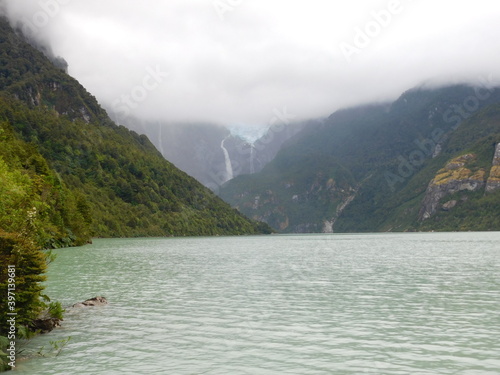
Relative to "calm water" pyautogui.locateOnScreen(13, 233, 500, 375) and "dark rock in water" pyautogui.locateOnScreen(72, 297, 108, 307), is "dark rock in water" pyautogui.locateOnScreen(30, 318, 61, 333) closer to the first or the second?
"calm water" pyautogui.locateOnScreen(13, 233, 500, 375)

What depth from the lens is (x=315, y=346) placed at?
24.6 meters

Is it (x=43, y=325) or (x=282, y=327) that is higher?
(x=43, y=325)

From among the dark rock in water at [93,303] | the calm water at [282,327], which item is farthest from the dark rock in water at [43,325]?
the dark rock in water at [93,303]

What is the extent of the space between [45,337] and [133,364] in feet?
28.4

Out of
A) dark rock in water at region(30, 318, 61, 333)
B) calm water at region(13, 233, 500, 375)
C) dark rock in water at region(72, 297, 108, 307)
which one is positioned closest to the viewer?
calm water at region(13, 233, 500, 375)

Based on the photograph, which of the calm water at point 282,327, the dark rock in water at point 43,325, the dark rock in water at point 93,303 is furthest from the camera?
the dark rock in water at point 93,303

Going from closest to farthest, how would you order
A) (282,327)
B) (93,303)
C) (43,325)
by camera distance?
1. (43,325)
2. (282,327)
3. (93,303)

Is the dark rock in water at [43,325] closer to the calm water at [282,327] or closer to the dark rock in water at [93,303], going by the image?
the calm water at [282,327]

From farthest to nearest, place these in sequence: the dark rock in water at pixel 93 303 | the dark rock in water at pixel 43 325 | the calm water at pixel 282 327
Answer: the dark rock in water at pixel 93 303 < the dark rock in water at pixel 43 325 < the calm water at pixel 282 327

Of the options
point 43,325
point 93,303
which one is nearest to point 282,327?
point 43,325

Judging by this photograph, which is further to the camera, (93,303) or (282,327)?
(93,303)

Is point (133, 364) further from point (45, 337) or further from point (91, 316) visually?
point (91, 316)

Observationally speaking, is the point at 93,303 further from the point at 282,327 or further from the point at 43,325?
the point at 282,327

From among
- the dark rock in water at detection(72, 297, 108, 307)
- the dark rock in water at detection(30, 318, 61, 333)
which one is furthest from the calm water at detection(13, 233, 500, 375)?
the dark rock in water at detection(72, 297, 108, 307)
